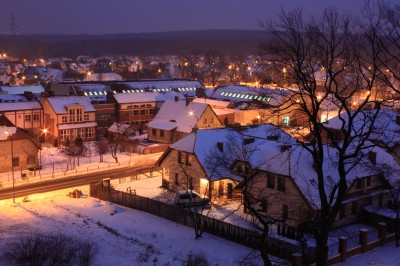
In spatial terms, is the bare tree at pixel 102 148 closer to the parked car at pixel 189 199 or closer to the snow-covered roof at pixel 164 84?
the parked car at pixel 189 199

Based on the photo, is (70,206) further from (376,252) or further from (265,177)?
(376,252)

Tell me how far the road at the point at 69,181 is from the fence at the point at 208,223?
440 cm

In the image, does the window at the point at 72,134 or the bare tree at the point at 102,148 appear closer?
the bare tree at the point at 102,148

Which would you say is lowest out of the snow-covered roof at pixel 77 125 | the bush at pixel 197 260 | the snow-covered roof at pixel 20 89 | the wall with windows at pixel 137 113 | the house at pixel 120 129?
the bush at pixel 197 260

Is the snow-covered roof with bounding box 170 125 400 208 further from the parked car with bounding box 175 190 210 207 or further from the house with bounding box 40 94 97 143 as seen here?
the house with bounding box 40 94 97 143

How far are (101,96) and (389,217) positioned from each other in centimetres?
4905

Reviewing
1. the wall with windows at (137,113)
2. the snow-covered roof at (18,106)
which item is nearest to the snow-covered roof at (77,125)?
the snow-covered roof at (18,106)

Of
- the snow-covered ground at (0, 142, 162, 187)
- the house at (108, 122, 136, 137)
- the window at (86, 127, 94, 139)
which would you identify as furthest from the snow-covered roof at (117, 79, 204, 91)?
the snow-covered ground at (0, 142, 162, 187)

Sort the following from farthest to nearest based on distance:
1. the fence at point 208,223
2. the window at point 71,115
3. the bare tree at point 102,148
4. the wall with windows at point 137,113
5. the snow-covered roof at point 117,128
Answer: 1. the wall with windows at point 137,113
2. the snow-covered roof at point 117,128
3. the window at point 71,115
4. the bare tree at point 102,148
5. the fence at point 208,223

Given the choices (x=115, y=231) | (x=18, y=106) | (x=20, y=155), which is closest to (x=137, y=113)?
(x=18, y=106)

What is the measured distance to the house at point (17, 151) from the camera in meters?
47.3

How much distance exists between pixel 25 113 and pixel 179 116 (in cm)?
1700

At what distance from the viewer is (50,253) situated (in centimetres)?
2597

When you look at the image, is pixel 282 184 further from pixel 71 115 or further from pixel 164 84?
pixel 164 84
